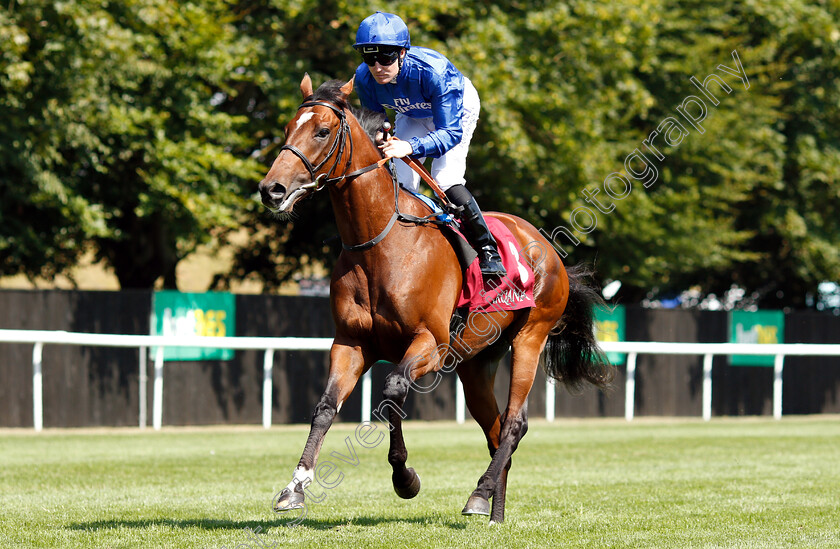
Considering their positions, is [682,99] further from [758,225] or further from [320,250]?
[320,250]

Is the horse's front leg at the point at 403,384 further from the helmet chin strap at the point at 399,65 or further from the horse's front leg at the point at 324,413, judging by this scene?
the helmet chin strap at the point at 399,65


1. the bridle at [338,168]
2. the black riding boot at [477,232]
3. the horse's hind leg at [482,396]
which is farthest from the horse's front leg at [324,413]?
the horse's hind leg at [482,396]

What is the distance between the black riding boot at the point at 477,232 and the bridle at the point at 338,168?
47 centimetres

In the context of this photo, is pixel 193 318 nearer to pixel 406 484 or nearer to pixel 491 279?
pixel 491 279

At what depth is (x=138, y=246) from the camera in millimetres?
16328

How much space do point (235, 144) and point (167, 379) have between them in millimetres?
3359

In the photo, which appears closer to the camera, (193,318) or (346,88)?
(346,88)

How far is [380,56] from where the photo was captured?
5348 mm

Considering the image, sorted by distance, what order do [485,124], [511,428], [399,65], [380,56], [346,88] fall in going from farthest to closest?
[485,124] → [511,428] → [399,65] → [380,56] → [346,88]

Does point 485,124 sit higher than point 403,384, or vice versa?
point 485,124

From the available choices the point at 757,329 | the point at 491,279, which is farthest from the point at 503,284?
the point at 757,329

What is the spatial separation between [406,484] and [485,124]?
9.85m

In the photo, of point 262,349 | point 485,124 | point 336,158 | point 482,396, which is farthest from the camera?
point 262,349

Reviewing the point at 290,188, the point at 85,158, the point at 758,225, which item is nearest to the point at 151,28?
the point at 85,158
